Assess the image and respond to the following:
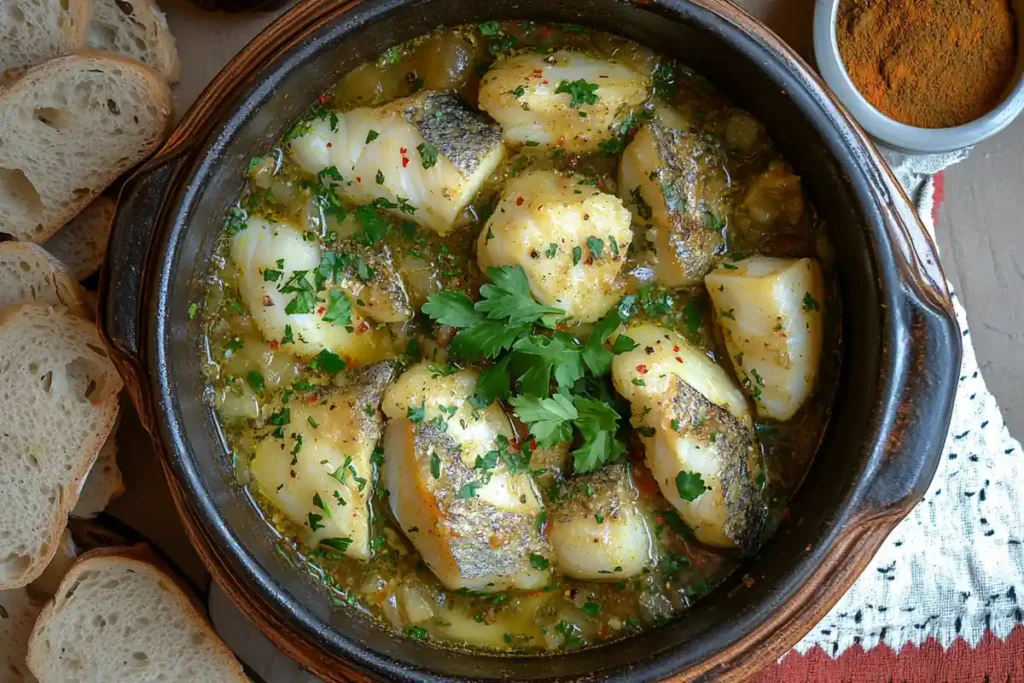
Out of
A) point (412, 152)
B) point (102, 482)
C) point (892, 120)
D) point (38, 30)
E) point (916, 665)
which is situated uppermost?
point (38, 30)

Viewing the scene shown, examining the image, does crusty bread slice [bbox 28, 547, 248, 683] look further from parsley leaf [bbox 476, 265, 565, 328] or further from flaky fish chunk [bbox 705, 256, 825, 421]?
flaky fish chunk [bbox 705, 256, 825, 421]

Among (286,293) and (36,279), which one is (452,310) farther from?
Answer: (36,279)

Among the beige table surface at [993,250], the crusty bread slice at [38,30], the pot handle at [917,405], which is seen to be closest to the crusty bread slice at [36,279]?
the crusty bread slice at [38,30]

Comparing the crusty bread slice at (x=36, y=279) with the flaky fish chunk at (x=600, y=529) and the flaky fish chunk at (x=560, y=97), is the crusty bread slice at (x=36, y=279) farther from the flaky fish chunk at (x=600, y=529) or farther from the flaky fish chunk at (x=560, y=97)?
the flaky fish chunk at (x=600, y=529)

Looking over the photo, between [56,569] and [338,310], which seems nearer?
[338,310]

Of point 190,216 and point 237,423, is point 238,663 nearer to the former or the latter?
point 237,423

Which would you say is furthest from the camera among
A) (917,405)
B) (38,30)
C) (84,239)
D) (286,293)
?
(84,239)

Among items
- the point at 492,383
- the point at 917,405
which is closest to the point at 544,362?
the point at 492,383
